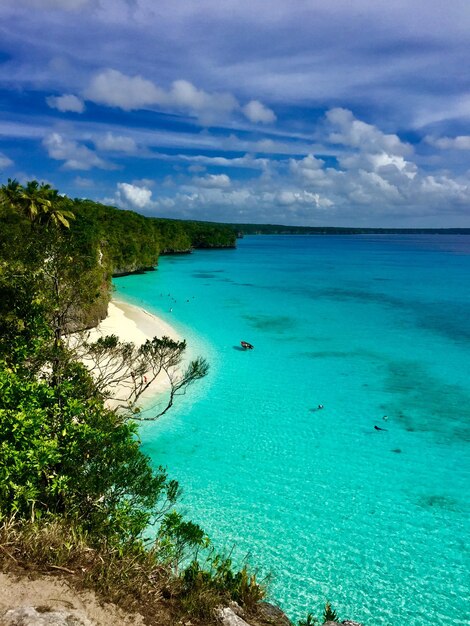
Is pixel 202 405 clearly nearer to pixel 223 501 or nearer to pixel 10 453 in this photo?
pixel 223 501

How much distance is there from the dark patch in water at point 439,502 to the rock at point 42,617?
13.9m

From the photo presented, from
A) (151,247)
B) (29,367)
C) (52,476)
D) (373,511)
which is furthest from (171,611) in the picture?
(151,247)

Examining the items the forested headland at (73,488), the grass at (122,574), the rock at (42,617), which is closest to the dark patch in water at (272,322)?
the forested headland at (73,488)

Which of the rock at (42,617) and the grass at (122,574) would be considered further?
the grass at (122,574)

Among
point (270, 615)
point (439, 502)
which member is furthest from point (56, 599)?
point (439, 502)

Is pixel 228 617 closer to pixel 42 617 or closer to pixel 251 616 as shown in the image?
pixel 251 616

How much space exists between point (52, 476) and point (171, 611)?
3708mm

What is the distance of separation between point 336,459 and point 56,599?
48.2ft

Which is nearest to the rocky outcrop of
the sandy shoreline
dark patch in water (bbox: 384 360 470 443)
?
dark patch in water (bbox: 384 360 470 443)

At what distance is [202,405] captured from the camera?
24.3 meters

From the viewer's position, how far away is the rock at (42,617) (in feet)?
21.2

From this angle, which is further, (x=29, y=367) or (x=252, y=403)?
(x=252, y=403)

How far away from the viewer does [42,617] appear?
662 cm

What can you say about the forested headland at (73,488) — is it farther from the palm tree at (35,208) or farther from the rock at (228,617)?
the palm tree at (35,208)
